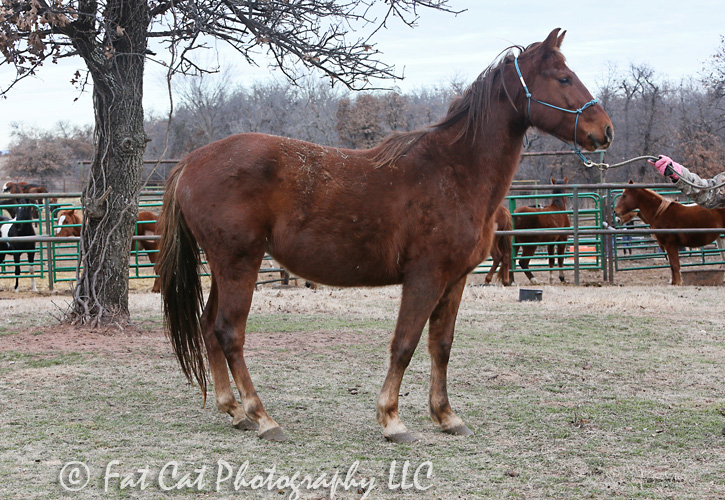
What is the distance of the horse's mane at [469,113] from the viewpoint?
4168 millimetres

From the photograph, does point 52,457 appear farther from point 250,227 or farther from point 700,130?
point 700,130

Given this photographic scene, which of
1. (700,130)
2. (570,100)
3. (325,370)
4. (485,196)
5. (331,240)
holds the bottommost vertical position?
(325,370)

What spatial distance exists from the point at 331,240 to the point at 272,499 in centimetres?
→ 158

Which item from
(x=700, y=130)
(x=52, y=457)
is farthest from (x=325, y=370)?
(x=700, y=130)

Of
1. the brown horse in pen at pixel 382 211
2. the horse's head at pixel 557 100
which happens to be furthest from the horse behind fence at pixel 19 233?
the horse's head at pixel 557 100

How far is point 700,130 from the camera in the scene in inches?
1177

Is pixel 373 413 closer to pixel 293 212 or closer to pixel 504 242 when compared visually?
pixel 293 212

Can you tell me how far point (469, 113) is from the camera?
166 inches

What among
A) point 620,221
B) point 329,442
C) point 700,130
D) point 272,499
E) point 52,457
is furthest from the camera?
point 700,130

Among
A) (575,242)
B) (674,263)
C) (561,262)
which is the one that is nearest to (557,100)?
(575,242)

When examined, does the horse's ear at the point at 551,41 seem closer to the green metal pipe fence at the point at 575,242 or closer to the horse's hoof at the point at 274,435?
the horse's hoof at the point at 274,435

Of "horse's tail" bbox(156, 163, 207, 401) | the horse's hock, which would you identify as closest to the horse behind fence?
"horse's tail" bbox(156, 163, 207, 401)

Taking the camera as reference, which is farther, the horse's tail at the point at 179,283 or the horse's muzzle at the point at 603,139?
the horse's tail at the point at 179,283

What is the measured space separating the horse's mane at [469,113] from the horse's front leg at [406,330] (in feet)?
2.63
